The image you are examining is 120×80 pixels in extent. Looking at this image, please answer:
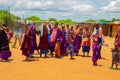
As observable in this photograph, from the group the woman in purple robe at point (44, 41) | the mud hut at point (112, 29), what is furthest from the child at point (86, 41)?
the mud hut at point (112, 29)

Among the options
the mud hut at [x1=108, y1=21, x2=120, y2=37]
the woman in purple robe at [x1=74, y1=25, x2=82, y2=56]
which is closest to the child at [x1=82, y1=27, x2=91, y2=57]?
the woman in purple robe at [x1=74, y1=25, x2=82, y2=56]

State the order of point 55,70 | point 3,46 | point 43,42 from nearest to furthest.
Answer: point 55,70 < point 3,46 < point 43,42

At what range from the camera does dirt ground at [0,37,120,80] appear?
11.1 meters

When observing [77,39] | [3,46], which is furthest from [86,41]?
[3,46]

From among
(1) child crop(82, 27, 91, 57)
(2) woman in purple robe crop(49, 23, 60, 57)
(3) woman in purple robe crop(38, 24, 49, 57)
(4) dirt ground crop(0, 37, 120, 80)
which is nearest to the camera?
(4) dirt ground crop(0, 37, 120, 80)

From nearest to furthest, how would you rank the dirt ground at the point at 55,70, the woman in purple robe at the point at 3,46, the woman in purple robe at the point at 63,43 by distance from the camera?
the dirt ground at the point at 55,70, the woman in purple robe at the point at 3,46, the woman in purple robe at the point at 63,43

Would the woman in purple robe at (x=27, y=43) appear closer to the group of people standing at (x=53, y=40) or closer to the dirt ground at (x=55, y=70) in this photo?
the group of people standing at (x=53, y=40)

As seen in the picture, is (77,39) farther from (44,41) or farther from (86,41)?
(44,41)

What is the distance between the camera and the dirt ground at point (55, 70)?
11.1m

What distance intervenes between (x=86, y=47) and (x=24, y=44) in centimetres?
380

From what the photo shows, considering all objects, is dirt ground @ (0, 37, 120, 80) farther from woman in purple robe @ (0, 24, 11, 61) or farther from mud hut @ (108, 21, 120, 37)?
mud hut @ (108, 21, 120, 37)

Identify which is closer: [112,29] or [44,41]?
[44,41]

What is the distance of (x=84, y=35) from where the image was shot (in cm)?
1738

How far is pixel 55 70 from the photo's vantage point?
12.4 metres
